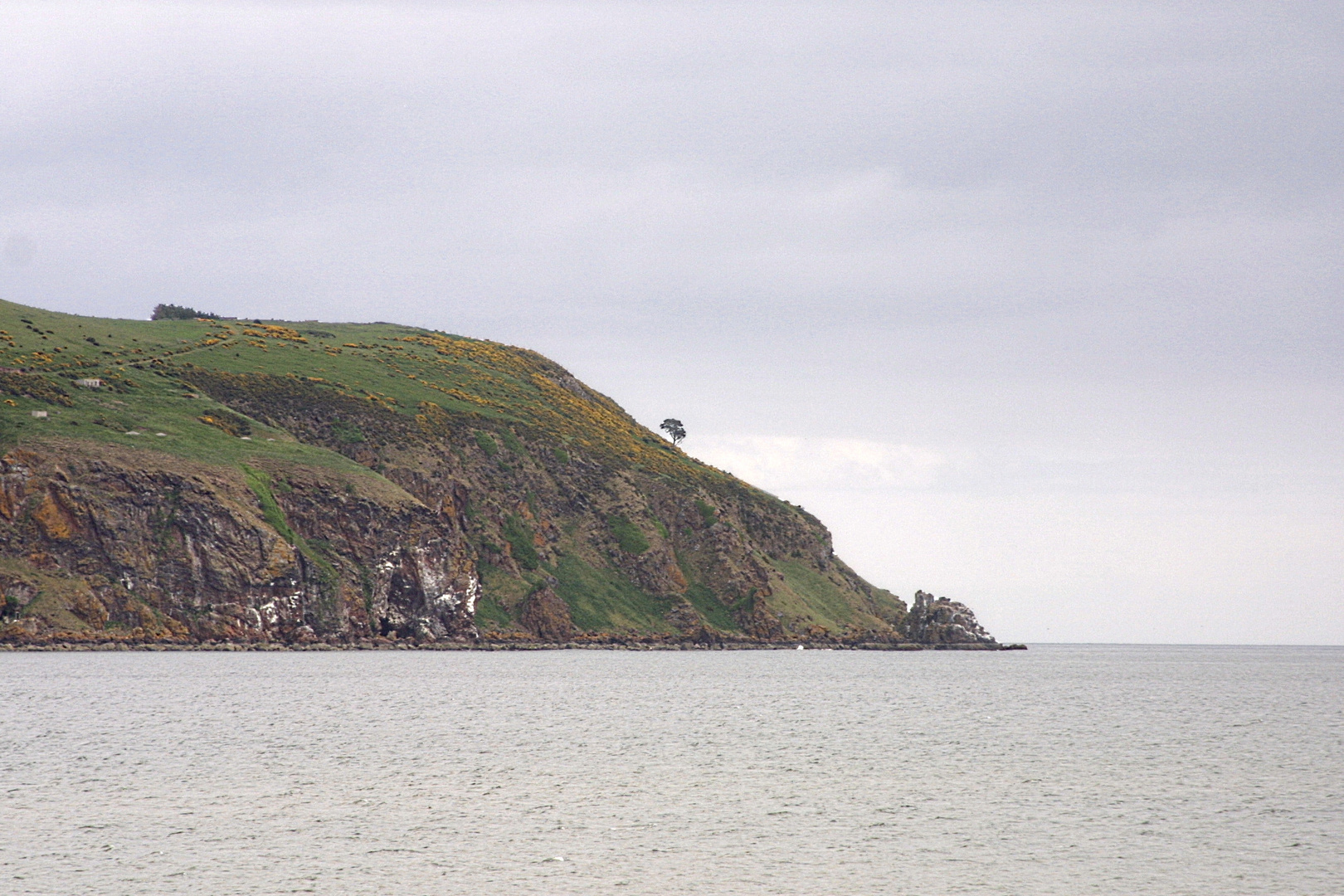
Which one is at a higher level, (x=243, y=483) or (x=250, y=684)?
(x=243, y=483)

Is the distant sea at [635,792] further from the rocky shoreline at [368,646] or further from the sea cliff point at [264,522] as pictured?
the sea cliff point at [264,522]

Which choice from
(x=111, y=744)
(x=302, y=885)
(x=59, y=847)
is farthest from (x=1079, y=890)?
(x=111, y=744)

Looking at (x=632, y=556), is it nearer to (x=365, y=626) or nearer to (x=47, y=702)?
(x=365, y=626)

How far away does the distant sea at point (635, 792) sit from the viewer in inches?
1272

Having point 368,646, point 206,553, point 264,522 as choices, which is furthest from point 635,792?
point 368,646

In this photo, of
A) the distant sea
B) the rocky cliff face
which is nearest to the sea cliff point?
the rocky cliff face

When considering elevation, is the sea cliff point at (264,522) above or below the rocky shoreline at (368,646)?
above

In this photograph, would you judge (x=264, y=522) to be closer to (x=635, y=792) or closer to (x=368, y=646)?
(x=368, y=646)

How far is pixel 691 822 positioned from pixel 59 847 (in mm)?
18429

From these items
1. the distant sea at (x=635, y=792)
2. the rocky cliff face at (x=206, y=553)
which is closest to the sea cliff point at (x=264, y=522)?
the rocky cliff face at (x=206, y=553)

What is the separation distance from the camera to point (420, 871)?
32.0 m

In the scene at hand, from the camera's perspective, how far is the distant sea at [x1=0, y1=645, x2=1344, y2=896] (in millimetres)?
32312

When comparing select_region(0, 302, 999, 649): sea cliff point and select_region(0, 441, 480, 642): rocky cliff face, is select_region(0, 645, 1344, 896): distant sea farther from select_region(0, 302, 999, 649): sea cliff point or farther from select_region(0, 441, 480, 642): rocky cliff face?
select_region(0, 302, 999, 649): sea cliff point

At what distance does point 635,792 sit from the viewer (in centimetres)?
4697
